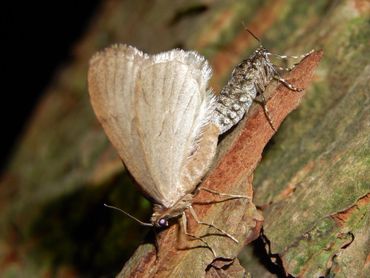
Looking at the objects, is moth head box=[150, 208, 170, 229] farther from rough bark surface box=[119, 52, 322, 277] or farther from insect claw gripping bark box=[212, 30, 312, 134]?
insect claw gripping bark box=[212, 30, 312, 134]

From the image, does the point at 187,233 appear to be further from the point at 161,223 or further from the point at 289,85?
the point at 289,85

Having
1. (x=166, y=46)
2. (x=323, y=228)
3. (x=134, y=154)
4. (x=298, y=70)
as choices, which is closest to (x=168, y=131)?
(x=134, y=154)

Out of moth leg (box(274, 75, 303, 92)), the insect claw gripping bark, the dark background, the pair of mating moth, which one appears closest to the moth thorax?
the pair of mating moth

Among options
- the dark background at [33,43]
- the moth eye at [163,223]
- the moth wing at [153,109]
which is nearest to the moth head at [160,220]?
the moth eye at [163,223]

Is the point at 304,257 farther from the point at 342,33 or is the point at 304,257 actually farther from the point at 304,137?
the point at 342,33

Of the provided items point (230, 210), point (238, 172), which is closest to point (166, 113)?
point (238, 172)

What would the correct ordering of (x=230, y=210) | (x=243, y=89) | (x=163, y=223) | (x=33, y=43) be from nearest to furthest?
(x=230, y=210)
(x=163, y=223)
(x=243, y=89)
(x=33, y=43)
